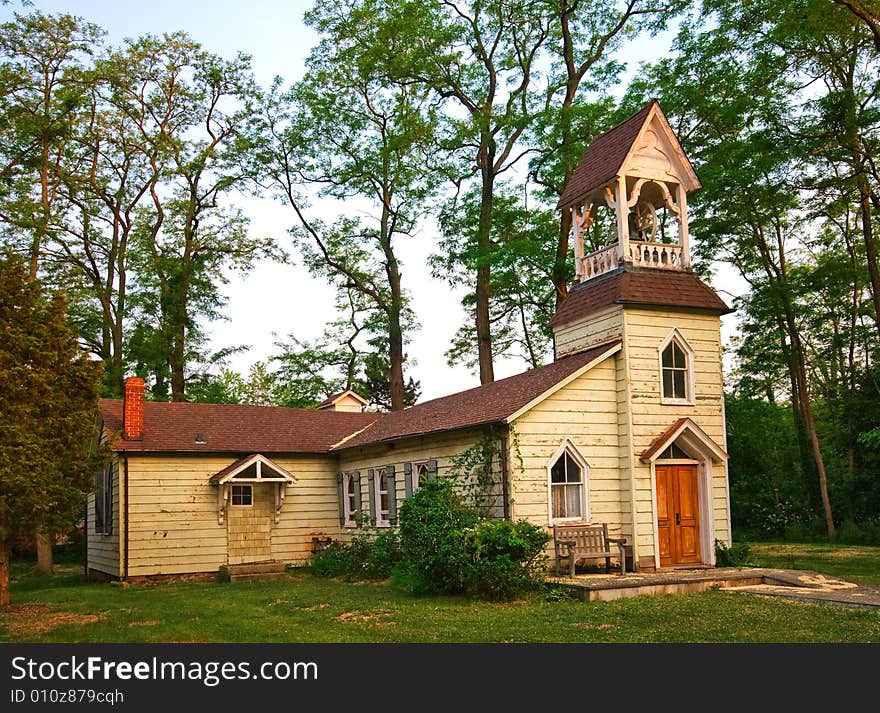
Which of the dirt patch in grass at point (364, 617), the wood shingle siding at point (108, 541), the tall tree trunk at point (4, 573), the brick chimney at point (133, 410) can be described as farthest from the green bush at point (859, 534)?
the tall tree trunk at point (4, 573)

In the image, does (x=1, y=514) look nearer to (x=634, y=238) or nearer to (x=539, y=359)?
(x=634, y=238)

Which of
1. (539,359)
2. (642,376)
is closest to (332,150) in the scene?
(539,359)

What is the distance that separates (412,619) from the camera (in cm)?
1395

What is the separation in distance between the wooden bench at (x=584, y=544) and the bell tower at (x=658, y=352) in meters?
0.73

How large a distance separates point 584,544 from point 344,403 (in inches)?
760

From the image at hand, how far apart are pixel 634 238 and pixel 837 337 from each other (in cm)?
2190

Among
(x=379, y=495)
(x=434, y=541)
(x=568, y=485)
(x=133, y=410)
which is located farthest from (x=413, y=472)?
(x=133, y=410)

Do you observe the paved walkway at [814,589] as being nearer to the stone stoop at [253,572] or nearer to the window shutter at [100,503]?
the stone stoop at [253,572]

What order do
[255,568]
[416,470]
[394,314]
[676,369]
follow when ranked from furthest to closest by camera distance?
[394,314]
[255,568]
[416,470]
[676,369]

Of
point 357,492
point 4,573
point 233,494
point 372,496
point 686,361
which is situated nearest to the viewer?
point 4,573

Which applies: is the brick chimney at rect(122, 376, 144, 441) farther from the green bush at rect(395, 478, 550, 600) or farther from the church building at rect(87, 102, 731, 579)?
the green bush at rect(395, 478, 550, 600)

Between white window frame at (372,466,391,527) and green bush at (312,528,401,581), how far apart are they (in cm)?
29

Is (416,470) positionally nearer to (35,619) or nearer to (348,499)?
(348,499)

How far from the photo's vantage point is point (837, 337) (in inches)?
1564
